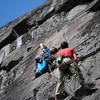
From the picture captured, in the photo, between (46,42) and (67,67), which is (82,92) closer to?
(67,67)

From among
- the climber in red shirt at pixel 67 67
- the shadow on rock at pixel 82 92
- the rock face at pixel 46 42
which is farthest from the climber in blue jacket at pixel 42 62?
the shadow on rock at pixel 82 92

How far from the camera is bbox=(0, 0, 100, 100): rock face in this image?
13426 mm

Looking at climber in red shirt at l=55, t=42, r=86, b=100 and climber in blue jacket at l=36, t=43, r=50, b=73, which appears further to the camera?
climber in blue jacket at l=36, t=43, r=50, b=73

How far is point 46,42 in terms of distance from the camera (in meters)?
18.4

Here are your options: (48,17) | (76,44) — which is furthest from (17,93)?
(48,17)

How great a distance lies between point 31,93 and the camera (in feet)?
46.8

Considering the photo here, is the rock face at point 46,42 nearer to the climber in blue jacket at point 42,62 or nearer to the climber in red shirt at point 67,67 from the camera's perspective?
the climber in blue jacket at point 42,62

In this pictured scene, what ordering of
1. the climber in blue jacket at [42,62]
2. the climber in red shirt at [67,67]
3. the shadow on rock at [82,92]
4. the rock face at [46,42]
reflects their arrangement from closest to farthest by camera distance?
the shadow on rock at [82,92]
the climber in red shirt at [67,67]
the rock face at [46,42]
the climber in blue jacket at [42,62]

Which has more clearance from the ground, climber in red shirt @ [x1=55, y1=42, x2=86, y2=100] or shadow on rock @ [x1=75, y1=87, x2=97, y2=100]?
climber in red shirt @ [x1=55, y1=42, x2=86, y2=100]

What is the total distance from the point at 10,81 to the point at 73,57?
7.65 meters

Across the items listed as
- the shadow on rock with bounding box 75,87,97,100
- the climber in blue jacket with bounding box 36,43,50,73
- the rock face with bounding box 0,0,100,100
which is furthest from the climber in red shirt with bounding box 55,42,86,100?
the climber in blue jacket with bounding box 36,43,50,73

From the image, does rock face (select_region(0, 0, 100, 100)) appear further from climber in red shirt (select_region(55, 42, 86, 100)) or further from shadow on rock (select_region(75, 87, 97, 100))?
climber in red shirt (select_region(55, 42, 86, 100))

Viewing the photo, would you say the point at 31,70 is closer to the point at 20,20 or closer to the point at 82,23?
the point at 82,23

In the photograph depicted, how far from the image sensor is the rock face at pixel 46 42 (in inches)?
529
